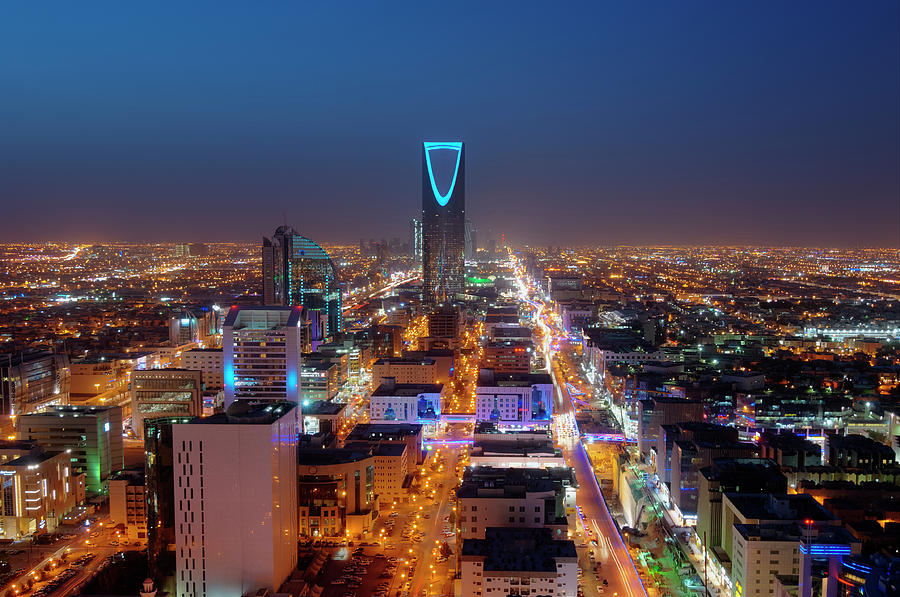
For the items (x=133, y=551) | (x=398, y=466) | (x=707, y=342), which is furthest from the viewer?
(x=707, y=342)

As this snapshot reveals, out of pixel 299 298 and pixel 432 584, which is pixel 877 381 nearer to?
pixel 432 584

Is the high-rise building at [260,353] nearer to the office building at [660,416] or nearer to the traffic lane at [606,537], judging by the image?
the traffic lane at [606,537]

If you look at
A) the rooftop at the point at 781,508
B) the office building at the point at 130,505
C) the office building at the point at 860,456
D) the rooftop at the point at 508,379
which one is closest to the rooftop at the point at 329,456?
the office building at the point at 130,505

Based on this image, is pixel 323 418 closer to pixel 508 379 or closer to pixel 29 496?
pixel 508 379

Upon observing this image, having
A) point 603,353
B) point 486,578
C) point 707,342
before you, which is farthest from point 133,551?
point 707,342

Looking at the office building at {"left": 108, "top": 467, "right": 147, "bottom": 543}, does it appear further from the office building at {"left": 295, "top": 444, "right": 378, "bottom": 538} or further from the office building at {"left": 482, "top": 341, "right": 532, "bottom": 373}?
the office building at {"left": 482, "top": 341, "right": 532, "bottom": 373}

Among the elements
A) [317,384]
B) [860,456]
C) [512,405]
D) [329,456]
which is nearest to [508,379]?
[512,405]
